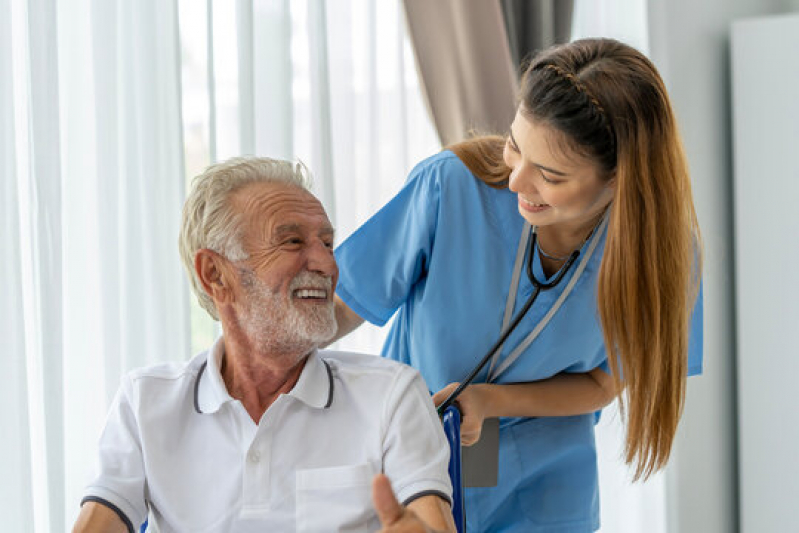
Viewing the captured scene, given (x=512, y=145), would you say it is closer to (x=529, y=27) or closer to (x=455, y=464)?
(x=455, y=464)

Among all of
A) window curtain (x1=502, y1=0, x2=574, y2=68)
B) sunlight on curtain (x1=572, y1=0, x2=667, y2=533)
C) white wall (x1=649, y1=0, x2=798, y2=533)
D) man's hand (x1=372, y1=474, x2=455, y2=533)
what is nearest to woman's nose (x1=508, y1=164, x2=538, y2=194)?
man's hand (x1=372, y1=474, x2=455, y2=533)

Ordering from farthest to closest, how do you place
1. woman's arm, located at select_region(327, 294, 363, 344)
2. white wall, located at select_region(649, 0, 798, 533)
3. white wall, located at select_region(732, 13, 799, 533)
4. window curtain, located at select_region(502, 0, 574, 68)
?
white wall, located at select_region(649, 0, 798, 533) < white wall, located at select_region(732, 13, 799, 533) < window curtain, located at select_region(502, 0, 574, 68) < woman's arm, located at select_region(327, 294, 363, 344)

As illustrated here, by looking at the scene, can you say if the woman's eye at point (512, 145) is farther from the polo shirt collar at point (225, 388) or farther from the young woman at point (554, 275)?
the polo shirt collar at point (225, 388)

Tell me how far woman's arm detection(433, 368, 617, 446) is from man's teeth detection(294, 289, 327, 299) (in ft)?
0.91

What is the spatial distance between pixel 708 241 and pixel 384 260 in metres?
2.03

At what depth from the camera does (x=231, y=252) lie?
4.94 feet

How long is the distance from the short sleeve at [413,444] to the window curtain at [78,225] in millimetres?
602

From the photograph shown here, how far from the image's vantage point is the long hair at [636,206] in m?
1.54

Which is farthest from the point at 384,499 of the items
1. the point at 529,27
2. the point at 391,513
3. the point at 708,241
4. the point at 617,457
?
the point at 708,241

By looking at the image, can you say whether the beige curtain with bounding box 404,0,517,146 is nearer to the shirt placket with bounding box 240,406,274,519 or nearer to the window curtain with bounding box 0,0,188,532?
the window curtain with bounding box 0,0,188,532

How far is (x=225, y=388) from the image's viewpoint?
1.52 meters

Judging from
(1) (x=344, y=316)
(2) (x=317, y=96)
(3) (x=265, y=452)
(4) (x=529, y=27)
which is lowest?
(3) (x=265, y=452)

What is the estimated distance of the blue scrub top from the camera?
1760mm

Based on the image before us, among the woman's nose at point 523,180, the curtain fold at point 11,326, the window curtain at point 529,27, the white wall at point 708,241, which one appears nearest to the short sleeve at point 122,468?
the curtain fold at point 11,326
